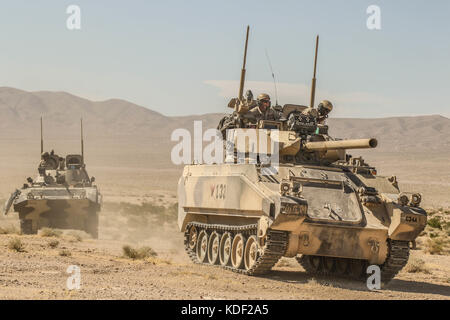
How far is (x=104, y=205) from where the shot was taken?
147 feet

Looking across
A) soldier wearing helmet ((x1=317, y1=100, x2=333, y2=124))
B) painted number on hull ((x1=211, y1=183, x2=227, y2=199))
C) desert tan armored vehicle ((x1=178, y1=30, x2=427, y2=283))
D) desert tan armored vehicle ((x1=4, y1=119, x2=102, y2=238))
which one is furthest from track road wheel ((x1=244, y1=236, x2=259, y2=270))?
desert tan armored vehicle ((x1=4, y1=119, x2=102, y2=238))

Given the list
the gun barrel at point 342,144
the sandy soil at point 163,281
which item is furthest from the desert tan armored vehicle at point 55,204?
the gun barrel at point 342,144

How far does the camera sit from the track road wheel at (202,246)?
19141 mm

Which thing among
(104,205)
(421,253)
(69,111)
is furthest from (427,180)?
(69,111)

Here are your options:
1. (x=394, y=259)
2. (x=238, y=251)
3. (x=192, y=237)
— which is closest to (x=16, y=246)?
(x=192, y=237)

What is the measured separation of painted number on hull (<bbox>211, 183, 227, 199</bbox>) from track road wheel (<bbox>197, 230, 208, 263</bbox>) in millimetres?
1629

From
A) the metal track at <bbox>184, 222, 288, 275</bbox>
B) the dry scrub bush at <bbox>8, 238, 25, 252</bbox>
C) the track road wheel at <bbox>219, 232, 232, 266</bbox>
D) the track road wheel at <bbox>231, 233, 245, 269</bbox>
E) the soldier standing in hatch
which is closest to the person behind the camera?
the metal track at <bbox>184, 222, 288, 275</bbox>

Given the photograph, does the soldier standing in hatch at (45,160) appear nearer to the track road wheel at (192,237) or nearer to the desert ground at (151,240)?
the desert ground at (151,240)

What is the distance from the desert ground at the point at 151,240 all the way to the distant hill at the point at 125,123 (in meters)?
0.60

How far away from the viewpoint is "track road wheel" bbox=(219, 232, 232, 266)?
17.7 metres

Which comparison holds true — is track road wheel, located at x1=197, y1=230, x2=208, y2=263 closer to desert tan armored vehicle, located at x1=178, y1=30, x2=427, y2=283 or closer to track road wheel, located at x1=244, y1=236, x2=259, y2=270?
desert tan armored vehicle, located at x1=178, y1=30, x2=427, y2=283
